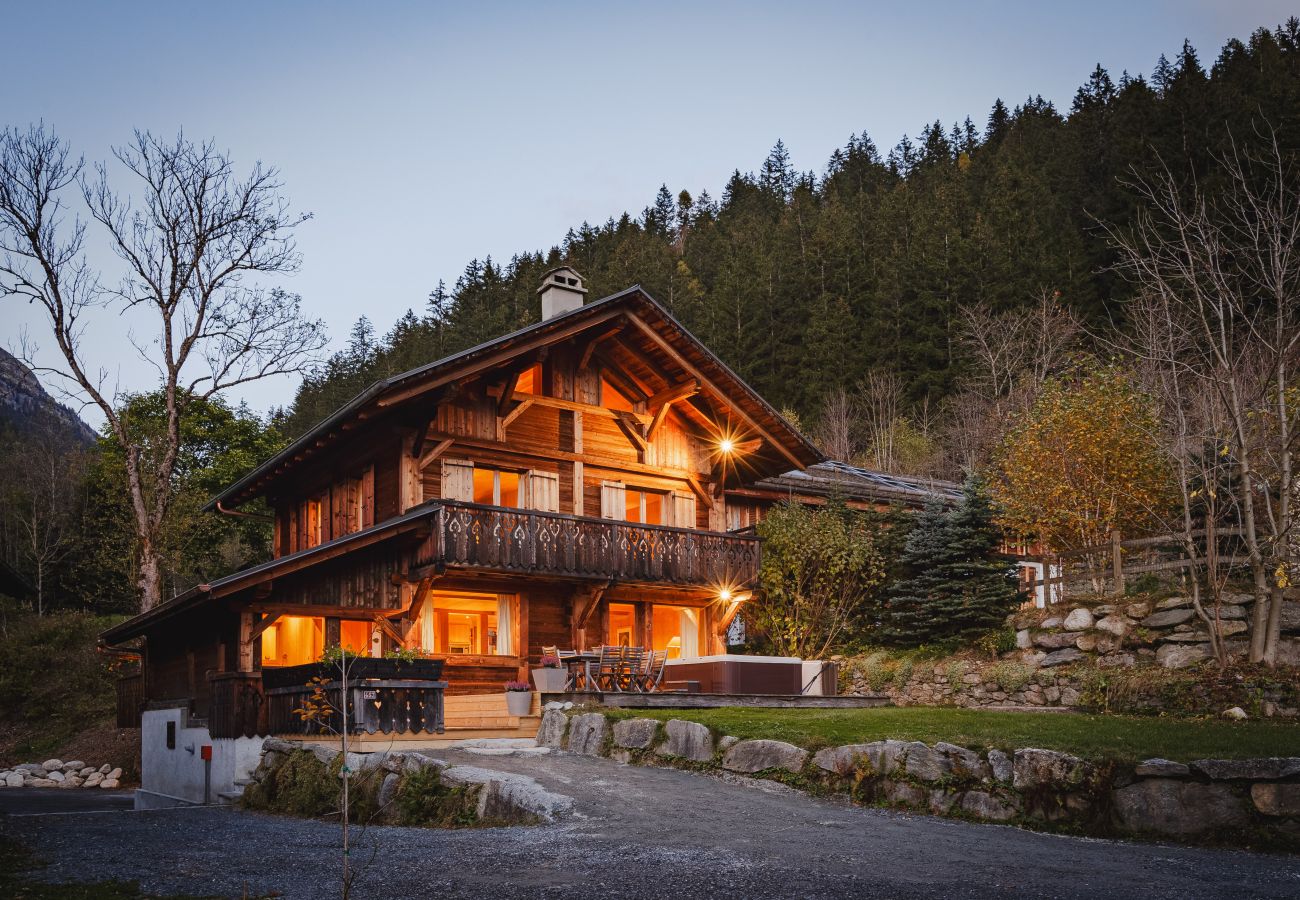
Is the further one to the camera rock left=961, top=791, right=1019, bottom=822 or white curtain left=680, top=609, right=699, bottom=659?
white curtain left=680, top=609, right=699, bottom=659

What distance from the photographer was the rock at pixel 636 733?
45.9ft

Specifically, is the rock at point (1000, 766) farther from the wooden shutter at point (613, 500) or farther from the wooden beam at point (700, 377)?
the wooden beam at point (700, 377)

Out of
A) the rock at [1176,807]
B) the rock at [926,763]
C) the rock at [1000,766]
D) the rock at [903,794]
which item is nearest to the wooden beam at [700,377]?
the rock at [926,763]

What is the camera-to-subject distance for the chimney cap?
23844mm

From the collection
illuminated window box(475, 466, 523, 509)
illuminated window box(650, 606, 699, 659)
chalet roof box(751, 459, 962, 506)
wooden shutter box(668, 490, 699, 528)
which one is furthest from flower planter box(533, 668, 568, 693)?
chalet roof box(751, 459, 962, 506)

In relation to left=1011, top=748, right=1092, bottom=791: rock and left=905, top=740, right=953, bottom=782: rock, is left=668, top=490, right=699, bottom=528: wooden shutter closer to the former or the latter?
left=905, top=740, right=953, bottom=782: rock

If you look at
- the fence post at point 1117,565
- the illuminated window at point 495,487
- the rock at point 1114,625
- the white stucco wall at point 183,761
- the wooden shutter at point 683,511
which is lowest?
the white stucco wall at point 183,761

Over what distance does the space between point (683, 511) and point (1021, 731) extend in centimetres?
1285

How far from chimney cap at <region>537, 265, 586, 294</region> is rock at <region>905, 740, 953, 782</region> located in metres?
15.0

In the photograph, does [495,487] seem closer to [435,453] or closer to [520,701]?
[435,453]

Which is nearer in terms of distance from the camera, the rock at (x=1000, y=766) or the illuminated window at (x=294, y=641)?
the rock at (x=1000, y=766)

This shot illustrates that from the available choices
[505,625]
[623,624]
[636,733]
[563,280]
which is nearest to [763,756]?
[636,733]

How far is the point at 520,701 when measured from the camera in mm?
18031

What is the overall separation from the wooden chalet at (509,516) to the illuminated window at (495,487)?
40 mm
